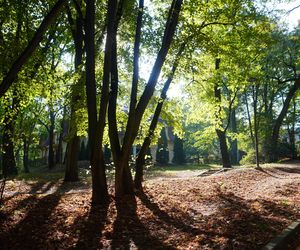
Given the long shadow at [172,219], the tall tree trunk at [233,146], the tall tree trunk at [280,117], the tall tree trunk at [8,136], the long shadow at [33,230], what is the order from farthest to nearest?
the tall tree trunk at [233,146] → the tall tree trunk at [280,117] → the tall tree trunk at [8,136] → the long shadow at [172,219] → the long shadow at [33,230]

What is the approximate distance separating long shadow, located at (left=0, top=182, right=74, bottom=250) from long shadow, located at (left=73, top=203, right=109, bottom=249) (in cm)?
52

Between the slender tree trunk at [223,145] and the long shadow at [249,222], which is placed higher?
the slender tree trunk at [223,145]

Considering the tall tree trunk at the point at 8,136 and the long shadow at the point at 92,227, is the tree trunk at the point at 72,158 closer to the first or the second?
the tall tree trunk at the point at 8,136

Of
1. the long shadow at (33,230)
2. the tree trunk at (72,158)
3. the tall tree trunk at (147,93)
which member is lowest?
the long shadow at (33,230)

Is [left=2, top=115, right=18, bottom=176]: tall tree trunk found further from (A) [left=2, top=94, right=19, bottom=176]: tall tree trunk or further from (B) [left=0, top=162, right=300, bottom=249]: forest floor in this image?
(B) [left=0, top=162, right=300, bottom=249]: forest floor

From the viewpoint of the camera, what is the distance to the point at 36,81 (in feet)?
37.9

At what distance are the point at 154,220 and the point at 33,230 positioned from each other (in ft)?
8.49

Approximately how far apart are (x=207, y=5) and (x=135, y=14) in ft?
9.23

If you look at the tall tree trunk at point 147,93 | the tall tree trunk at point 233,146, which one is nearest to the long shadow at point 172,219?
the tall tree trunk at point 147,93

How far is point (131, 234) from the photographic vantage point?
6.87m

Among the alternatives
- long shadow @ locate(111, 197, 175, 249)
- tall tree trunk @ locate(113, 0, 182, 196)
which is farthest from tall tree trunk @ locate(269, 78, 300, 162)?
long shadow @ locate(111, 197, 175, 249)

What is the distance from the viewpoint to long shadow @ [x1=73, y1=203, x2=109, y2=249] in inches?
251

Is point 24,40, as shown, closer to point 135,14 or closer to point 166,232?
point 135,14

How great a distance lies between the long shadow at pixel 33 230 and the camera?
21.7 feet
